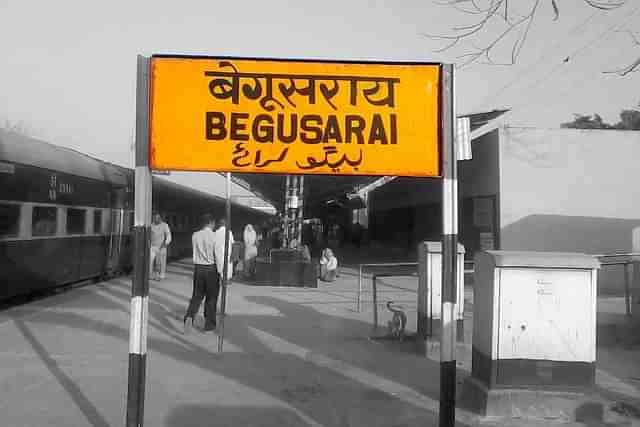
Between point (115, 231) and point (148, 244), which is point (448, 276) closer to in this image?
point (148, 244)

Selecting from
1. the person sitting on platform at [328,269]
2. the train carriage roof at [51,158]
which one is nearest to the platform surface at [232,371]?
the train carriage roof at [51,158]

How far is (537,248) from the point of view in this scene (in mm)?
14031

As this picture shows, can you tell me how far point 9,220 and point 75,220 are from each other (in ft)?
8.90

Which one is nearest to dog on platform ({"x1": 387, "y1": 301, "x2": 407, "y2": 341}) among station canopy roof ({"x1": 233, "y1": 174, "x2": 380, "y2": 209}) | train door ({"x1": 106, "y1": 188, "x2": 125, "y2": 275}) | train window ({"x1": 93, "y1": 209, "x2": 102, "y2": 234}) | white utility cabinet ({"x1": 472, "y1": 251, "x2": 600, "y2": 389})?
white utility cabinet ({"x1": 472, "y1": 251, "x2": 600, "y2": 389})

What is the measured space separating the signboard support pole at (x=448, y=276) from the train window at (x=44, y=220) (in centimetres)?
841

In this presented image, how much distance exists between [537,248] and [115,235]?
407 inches

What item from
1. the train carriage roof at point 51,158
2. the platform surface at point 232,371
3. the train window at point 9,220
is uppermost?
the train carriage roof at point 51,158

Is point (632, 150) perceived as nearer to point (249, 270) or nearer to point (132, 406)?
point (249, 270)

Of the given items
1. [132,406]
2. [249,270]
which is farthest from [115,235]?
[132,406]

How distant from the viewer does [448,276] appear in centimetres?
357

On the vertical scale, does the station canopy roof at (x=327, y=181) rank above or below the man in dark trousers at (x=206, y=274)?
above

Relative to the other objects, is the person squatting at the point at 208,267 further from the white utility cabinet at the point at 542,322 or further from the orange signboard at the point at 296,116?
the orange signboard at the point at 296,116

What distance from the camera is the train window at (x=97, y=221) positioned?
12.9 meters

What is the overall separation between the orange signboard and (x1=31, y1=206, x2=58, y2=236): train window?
7.36 m
